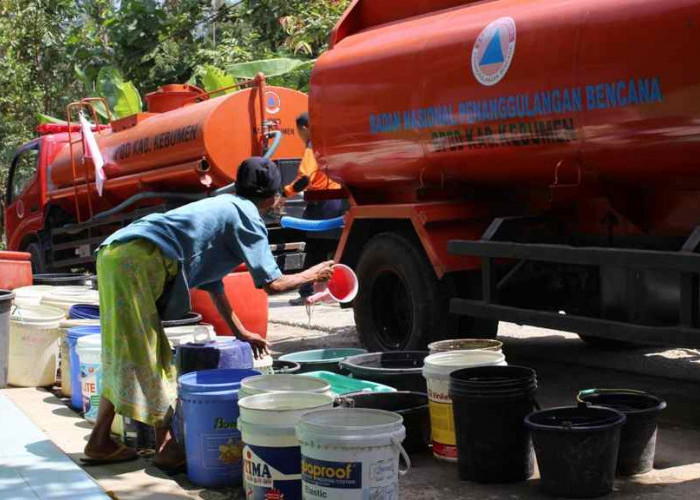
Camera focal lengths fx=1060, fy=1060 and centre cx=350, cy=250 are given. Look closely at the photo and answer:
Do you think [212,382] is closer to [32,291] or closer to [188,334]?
[188,334]

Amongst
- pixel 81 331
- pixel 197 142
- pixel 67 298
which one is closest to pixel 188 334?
pixel 81 331

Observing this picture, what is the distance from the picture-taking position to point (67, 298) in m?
8.34

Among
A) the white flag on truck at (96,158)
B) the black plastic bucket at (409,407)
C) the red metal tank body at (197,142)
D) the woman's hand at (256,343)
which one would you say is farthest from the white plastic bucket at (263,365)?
the white flag on truck at (96,158)

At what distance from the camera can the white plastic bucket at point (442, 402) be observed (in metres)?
5.22

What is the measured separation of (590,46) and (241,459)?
3.11m

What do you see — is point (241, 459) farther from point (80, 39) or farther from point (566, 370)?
point (80, 39)

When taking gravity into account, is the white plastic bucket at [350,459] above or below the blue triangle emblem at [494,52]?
below

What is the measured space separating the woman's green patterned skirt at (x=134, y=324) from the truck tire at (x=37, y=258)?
12.3 metres

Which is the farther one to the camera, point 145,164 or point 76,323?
point 145,164

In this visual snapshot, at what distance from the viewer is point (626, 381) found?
7449mm

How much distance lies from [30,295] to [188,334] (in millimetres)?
3142

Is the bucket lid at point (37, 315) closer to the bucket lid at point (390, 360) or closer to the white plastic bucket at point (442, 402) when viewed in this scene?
the bucket lid at point (390, 360)

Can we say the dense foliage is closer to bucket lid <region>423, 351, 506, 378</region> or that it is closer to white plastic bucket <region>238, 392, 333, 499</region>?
bucket lid <region>423, 351, 506, 378</region>

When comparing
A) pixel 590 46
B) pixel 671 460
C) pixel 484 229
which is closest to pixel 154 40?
pixel 484 229
